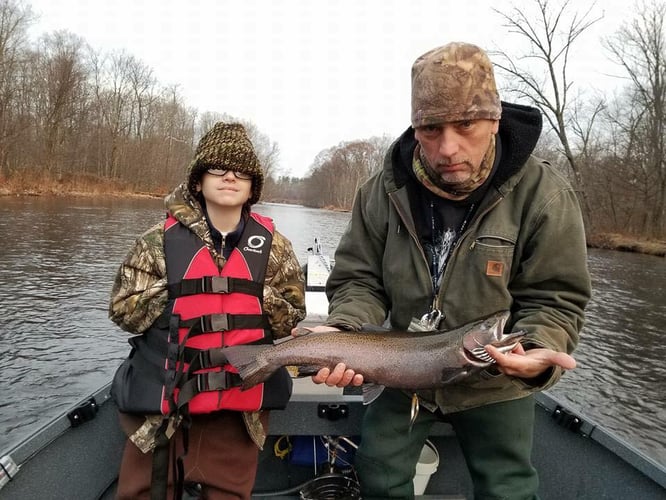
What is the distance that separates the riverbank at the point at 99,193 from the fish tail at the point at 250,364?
29587mm

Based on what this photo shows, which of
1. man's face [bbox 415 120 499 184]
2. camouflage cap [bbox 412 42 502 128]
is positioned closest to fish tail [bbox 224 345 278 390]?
man's face [bbox 415 120 499 184]

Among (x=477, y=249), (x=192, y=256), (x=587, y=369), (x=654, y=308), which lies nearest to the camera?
(x=477, y=249)

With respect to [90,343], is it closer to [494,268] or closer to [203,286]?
[203,286]

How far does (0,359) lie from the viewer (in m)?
6.92

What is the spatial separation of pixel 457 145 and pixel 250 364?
1464mm

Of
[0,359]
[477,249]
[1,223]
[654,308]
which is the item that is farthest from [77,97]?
[477,249]

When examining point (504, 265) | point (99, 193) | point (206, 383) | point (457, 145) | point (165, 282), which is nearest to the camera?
point (457, 145)

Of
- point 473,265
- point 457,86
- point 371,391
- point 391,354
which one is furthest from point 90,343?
point 457,86

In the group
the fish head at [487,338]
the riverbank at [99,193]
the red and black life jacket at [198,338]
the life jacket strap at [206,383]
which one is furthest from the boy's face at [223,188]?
the riverbank at [99,193]

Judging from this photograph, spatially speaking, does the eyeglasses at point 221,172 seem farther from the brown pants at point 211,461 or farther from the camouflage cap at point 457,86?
the brown pants at point 211,461

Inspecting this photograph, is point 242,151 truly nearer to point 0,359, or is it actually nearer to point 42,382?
point 42,382

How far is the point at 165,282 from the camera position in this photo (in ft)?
8.61

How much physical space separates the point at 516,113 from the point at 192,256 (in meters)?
1.90

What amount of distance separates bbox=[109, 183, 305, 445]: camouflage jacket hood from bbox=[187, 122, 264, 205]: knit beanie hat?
0.58 ft
